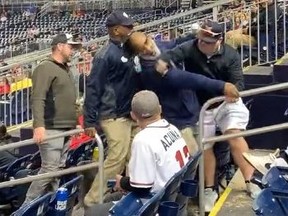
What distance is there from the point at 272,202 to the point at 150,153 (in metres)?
0.74

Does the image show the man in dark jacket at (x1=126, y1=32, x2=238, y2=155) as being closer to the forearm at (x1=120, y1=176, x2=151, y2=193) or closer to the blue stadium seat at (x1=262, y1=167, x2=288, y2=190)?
the blue stadium seat at (x1=262, y1=167, x2=288, y2=190)

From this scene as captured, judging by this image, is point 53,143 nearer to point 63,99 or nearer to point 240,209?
point 63,99

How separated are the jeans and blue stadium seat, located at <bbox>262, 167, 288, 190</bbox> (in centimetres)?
197

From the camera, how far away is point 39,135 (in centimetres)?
508

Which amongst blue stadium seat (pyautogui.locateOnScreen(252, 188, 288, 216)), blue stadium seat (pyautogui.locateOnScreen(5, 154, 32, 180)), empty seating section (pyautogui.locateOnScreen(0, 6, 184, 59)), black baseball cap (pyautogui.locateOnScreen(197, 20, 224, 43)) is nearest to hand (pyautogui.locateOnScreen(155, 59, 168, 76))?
black baseball cap (pyautogui.locateOnScreen(197, 20, 224, 43))

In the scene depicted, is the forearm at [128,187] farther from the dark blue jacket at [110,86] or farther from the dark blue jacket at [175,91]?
the dark blue jacket at [175,91]

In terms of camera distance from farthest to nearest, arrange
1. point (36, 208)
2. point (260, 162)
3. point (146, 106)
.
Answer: point (260, 162)
point (146, 106)
point (36, 208)

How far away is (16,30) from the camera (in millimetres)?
27391

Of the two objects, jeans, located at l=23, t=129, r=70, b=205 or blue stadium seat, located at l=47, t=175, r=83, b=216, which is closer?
blue stadium seat, located at l=47, t=175, r=83, b=216

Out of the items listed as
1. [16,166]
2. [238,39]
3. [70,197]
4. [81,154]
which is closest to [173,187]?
[70,197]

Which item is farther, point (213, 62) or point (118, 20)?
point (213, 62)

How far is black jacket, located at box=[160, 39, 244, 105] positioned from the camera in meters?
5.18

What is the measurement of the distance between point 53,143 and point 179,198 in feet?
5.61

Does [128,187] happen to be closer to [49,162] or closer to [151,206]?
[151,206]
